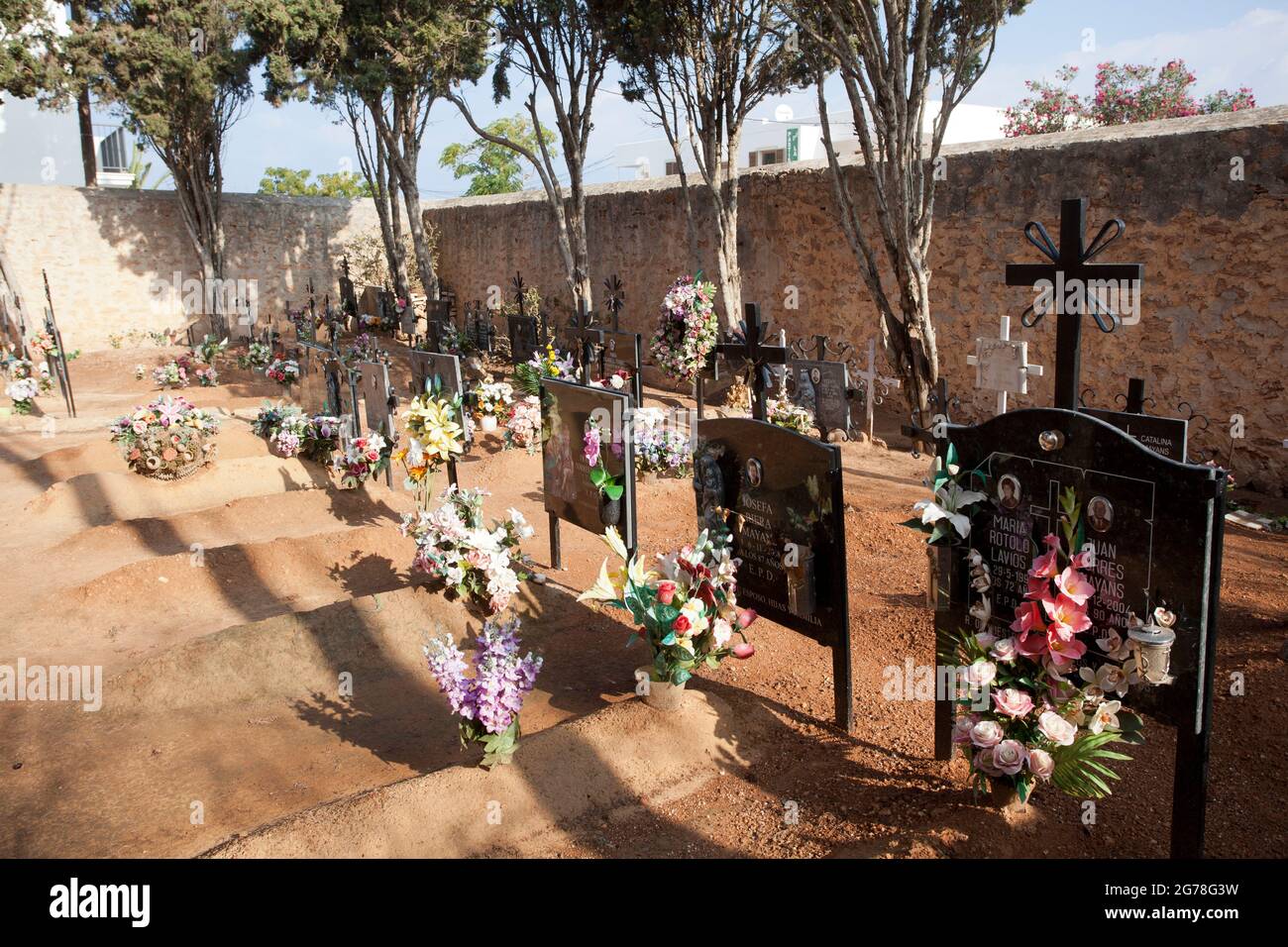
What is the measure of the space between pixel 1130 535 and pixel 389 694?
4144 millimetres

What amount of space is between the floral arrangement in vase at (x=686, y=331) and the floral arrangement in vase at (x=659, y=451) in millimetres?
2516

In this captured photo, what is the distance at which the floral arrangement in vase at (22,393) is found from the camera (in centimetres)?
1377

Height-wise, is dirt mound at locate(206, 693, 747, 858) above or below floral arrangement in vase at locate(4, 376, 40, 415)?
below

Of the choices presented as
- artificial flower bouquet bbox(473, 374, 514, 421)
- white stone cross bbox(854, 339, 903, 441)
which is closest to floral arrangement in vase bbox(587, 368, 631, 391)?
artificial flower bouquet bbox(473, 374, 514, 421)

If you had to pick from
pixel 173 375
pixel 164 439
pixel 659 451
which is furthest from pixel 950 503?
pixel 173 375

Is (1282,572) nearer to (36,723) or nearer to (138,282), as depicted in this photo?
(36,723)

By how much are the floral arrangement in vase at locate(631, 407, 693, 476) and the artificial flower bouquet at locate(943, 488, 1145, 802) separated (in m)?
6.10

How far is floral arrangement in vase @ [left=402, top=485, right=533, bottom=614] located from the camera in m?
6.15

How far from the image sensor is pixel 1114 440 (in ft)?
11.8

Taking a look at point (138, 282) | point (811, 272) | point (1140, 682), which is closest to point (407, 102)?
point (138, 282)

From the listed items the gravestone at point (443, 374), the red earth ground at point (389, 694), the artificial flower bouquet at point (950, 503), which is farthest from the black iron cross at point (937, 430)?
the gravestone at point (443, 374)

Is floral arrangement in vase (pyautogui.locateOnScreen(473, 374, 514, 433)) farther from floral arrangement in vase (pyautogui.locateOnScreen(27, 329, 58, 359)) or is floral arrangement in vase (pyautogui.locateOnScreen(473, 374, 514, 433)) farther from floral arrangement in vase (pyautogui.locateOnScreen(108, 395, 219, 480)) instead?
floral arrangement in vase (pyautogui.locateOnScreen(27, 329, 58, 359))

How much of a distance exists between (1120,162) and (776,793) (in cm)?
850

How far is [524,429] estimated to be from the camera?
1074cm
